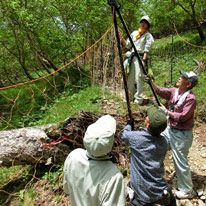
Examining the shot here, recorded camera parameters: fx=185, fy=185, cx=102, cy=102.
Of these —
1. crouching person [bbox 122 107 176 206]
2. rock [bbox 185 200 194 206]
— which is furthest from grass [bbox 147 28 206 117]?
crouching person [bbox 122 107 176 206]

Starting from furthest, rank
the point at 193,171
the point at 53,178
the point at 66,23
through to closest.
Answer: the point at 66,23, the point at 193,171, the point at 53,178

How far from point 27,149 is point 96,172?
1940mm

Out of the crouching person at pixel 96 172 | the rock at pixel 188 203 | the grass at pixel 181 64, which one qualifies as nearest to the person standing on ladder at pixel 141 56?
the grass at pixel 181 64

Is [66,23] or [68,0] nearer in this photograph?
[68,0]

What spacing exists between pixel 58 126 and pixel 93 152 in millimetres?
1881

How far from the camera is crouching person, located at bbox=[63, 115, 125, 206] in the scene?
1.37 m

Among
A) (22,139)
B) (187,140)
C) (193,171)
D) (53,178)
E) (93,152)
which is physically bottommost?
(193,171)

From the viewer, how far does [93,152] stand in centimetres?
139

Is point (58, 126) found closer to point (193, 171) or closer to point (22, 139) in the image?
point (22, 139)

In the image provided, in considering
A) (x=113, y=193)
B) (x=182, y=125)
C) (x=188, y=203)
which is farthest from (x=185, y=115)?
(x=113, y=193)

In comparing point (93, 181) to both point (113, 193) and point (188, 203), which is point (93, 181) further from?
point (188, 203)

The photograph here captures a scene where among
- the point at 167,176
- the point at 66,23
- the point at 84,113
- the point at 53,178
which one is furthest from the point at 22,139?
the point at 66,23

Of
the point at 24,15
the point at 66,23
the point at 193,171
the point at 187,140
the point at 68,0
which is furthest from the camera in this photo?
the point at 66,23

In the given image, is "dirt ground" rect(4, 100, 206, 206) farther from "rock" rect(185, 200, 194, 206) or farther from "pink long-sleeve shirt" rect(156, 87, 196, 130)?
"pink long-sleeve shirt" rect(156, 87, 196, 130)
